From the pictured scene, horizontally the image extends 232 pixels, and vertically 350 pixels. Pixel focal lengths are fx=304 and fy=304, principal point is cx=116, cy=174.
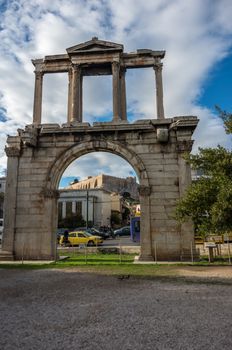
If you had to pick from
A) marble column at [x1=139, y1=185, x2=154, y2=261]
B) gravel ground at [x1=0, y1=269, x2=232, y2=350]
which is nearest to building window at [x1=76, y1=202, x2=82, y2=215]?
marble column at [x1=139, y1=185, x2=154, y2=261]

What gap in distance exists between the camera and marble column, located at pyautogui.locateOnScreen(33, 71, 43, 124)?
1588 centimetres

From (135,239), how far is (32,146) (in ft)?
52.1

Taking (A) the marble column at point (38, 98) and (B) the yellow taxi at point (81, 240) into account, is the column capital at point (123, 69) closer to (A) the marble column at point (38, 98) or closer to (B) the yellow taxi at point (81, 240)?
(A) the marble column at point (38, 98)

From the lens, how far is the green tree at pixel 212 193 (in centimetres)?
951

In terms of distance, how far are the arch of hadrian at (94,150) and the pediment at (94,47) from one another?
28.6 inches

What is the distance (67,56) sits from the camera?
16.3 m

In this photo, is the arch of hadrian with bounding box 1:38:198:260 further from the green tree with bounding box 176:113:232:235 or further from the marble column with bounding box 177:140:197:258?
the green tree with bounding box 176:113:232:235

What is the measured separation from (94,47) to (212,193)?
10373 mm

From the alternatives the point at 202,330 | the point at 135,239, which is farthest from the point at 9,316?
the point at 135,239

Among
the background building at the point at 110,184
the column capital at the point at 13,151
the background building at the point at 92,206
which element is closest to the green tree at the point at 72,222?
the background building at the point at 92,206

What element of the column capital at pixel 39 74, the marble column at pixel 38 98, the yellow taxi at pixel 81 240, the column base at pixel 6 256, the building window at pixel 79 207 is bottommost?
the column base at pixel 6 256

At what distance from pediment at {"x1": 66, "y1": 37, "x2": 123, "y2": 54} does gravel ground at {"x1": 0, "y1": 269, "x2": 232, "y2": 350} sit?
11906mm

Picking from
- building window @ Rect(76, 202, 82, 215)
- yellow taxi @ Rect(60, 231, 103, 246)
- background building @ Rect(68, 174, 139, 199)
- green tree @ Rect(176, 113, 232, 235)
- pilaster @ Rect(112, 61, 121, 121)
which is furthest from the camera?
background building @ Rect(68, 174, 139, 199)

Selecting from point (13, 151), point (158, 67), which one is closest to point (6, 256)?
point (13, 151)
